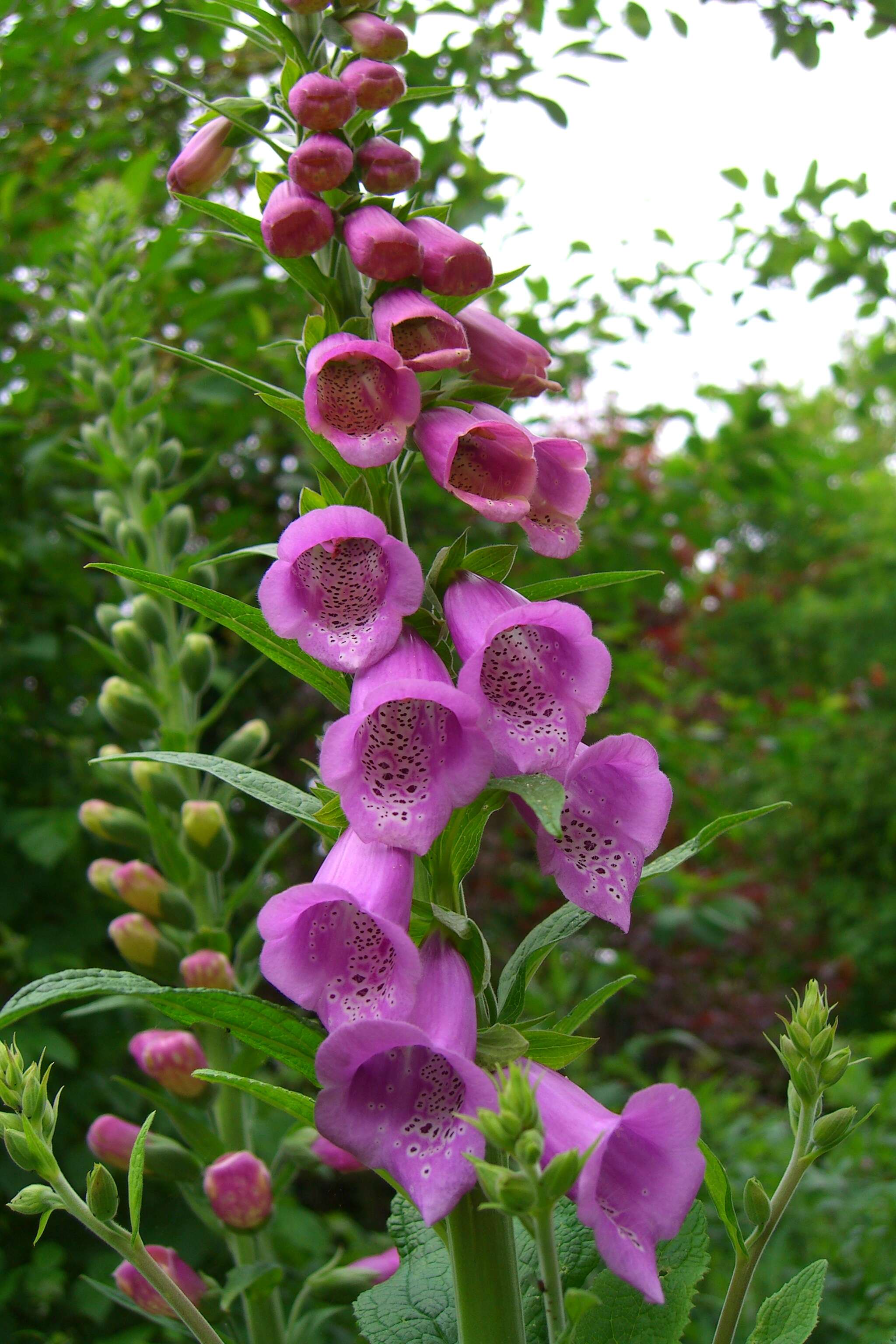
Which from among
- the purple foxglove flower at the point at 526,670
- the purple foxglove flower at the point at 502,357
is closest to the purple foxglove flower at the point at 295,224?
the purple foxglove flower at the point at 502,357

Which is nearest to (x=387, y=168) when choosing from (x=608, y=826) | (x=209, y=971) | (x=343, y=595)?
(x=343, y=595)

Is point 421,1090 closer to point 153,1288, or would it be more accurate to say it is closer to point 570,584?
point 570,584

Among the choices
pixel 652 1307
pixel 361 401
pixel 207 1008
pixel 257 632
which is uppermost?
pixel 361 401

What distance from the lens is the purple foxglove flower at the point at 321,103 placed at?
64 centimetres

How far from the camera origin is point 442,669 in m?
0.60

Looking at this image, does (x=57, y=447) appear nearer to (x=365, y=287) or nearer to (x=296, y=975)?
(x=365, y=287)

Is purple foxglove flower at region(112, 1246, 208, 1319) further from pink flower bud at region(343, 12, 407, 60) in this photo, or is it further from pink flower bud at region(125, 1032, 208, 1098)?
pink flower bud at region(343, 12, 407, 60)

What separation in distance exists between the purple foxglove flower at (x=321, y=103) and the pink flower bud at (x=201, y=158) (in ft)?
0.54

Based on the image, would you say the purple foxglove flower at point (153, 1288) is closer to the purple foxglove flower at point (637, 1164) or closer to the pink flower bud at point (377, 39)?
the purple foxglove flower at point (637, 1164)

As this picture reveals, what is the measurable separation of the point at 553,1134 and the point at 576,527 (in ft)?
1.23

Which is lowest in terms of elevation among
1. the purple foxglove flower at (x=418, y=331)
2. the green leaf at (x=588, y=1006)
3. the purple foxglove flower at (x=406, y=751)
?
the green leaf at (x=588, y=1006)

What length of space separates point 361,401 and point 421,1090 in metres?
0.38

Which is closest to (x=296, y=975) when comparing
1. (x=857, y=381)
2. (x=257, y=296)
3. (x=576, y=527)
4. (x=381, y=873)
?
(x=381, y=873)

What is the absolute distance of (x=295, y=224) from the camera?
623mm
